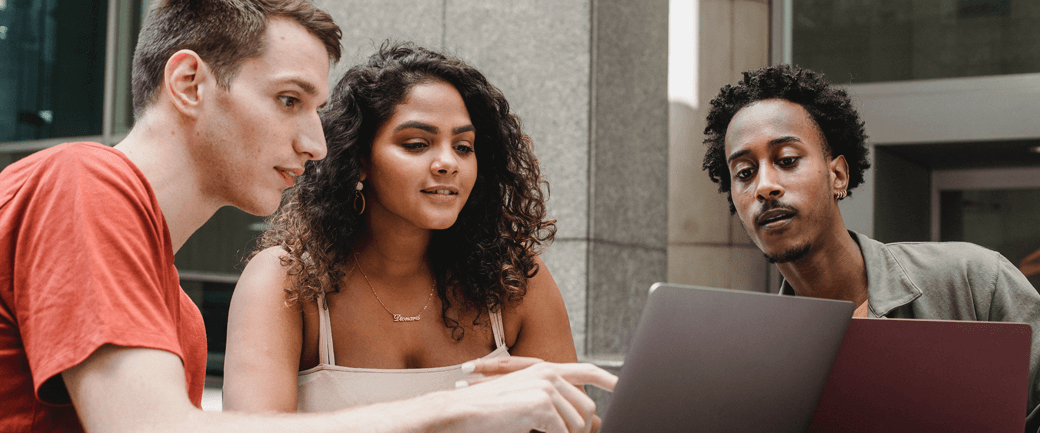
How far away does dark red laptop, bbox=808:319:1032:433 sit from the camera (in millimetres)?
1302

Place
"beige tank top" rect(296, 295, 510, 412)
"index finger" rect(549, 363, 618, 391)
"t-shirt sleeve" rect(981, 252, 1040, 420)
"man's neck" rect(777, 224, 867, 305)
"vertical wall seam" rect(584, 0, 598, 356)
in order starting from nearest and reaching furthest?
1. "index finger" rect(549, 363, 618, 391)
2. "t-shirt sleeve" rect(981, 252, 1040, 420)
3. "beige tank top" rect(296, 295, 510, 412)
4. "man's neck" rect(777, 224, 867, 305)
5. "vertical wall seam" rect(584, 0, 598, 356)

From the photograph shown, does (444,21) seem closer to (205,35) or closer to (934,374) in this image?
(205,35)

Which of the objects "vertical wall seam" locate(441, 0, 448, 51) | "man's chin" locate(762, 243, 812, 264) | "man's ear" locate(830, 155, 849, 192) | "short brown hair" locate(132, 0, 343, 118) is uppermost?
"vertical wall seam" locate(441, 0, 448, 51)

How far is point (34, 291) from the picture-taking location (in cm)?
100

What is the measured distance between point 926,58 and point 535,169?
3040mm

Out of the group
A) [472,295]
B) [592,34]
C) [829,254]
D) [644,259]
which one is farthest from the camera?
[644,259]

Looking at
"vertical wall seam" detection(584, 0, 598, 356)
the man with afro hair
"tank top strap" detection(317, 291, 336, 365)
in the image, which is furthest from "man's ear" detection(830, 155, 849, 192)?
"vertical wall seam" detection(584, 0, 598, 356)

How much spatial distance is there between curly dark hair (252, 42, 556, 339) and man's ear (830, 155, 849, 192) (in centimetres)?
85

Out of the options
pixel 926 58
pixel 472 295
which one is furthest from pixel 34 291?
pixel 926 58

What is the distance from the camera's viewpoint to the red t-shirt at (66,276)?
985mm

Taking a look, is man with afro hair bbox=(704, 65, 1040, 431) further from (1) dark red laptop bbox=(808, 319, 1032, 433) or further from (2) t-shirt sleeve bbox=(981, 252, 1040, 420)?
(1) dark red laptop bbox=(808, 319, 1032, 433)

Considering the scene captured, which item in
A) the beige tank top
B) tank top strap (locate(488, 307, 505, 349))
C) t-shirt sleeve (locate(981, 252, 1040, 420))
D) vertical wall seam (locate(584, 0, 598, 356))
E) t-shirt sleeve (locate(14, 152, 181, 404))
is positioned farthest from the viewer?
vertical wall seam (locate(584, 0, 598, 356))

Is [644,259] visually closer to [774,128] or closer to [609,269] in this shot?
[609,269]

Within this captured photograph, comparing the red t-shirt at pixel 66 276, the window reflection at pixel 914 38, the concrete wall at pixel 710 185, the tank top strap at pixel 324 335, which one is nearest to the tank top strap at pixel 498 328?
the tank top strap at pixel 324 335
